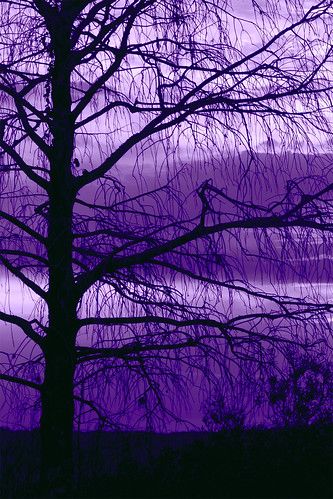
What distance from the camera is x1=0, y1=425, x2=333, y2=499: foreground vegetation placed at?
583cm

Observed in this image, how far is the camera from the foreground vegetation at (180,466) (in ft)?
19.1

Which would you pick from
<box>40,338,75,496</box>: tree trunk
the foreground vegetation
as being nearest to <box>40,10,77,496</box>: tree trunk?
<box>40,338,75,496</box>: tree trunk

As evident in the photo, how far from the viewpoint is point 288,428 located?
6.89 meters

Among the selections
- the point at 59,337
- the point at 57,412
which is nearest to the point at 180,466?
the point at 57,412

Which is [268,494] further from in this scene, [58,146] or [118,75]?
[118,75]

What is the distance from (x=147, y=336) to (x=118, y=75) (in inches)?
89.9

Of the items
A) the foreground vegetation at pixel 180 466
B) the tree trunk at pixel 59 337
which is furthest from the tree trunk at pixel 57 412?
the foreground vegetation at pixel 180 466

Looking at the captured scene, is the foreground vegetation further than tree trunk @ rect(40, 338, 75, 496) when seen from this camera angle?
Yes

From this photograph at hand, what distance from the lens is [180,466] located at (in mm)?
6238

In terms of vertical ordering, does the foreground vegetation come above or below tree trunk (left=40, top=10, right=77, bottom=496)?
below

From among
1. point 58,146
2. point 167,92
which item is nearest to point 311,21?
point 167,92

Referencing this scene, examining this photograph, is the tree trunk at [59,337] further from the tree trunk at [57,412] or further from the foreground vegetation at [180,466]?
the foreground vegetation at [180,466]

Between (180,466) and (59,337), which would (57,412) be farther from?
(180,466)

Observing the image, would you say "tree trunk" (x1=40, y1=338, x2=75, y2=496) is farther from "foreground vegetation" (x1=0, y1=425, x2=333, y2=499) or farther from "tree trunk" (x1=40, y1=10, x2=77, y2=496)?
"foreground vegetation" (x1=0, y1=425, x2=333, y2=499)
